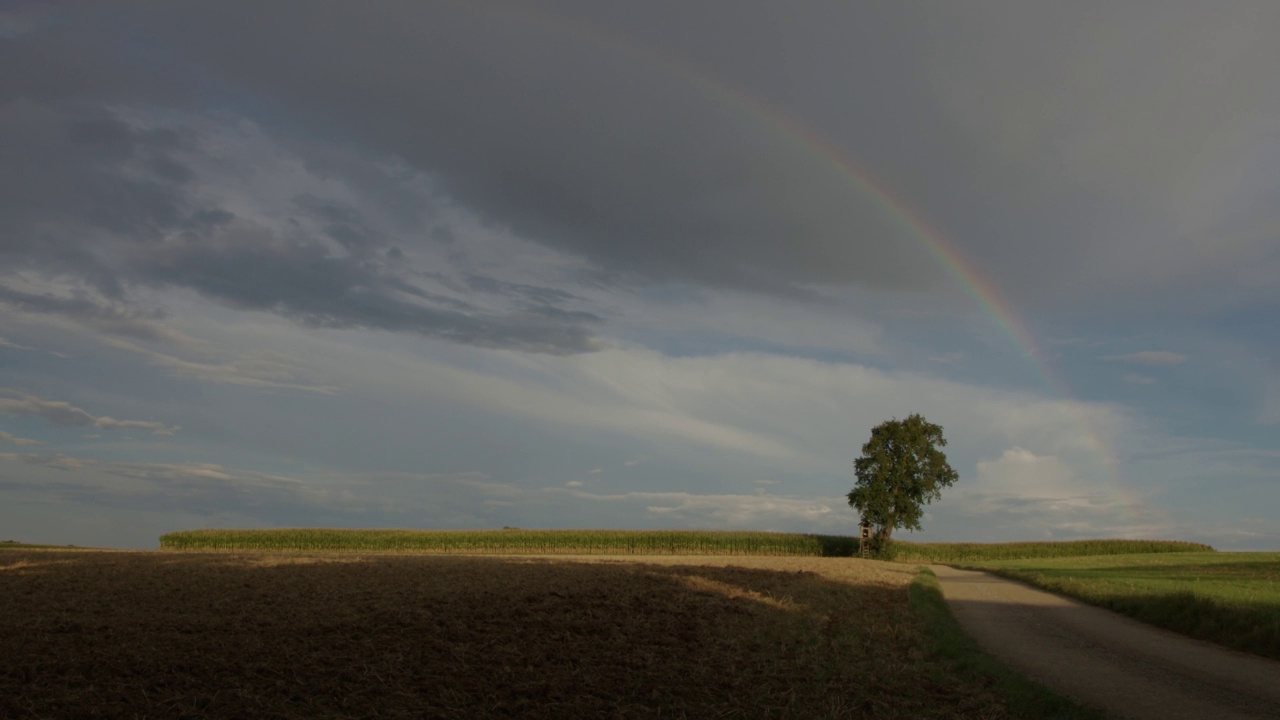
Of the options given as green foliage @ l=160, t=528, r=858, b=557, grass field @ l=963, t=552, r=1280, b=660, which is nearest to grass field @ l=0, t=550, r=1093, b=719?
grass field @ l=963, t=552, r=1280, b=660

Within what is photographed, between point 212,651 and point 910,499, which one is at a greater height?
point 910,499

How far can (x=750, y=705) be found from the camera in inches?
399

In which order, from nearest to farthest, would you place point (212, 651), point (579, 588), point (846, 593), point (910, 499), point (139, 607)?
point (212, 651) < point (139, 607) < point (579, 588) < point (846, 593) < point (910, 499)

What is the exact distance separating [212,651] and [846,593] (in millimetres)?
18522

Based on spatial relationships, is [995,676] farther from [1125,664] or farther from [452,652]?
[452,652]

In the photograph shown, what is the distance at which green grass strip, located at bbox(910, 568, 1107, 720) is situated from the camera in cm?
1087

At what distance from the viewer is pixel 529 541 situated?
72.4m

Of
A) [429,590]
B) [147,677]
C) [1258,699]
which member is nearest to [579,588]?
[429,590]

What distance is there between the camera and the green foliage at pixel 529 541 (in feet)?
220

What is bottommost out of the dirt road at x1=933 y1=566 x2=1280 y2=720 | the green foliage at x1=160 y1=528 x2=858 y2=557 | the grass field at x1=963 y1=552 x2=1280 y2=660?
the dirt road at x1=933 y1=566 x2=1280 y2=720

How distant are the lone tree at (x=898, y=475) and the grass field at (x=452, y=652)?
56270mm

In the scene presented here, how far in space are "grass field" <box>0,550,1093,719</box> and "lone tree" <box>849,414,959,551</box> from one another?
56270 millimetres

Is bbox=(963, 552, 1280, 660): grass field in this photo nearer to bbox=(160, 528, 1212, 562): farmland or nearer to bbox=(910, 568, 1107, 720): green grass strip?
bbox=(910, 568, 1107, 720): green grass strip

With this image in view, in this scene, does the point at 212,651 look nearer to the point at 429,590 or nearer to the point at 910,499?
the point at 429,590
